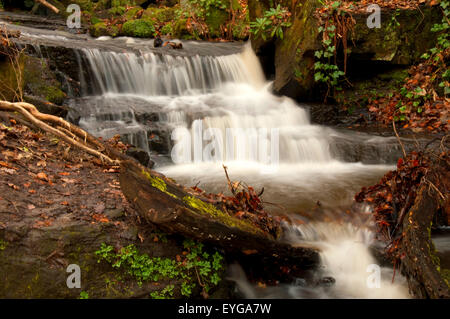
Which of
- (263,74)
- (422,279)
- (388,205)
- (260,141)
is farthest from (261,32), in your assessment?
(422,279)

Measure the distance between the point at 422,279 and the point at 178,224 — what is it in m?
2.22

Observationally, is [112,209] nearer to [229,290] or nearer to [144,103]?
[229,290]

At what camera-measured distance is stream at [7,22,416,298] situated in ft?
14.1

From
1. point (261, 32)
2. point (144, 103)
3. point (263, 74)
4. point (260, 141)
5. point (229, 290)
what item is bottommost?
point (229, 290)

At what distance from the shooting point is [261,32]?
401 inches

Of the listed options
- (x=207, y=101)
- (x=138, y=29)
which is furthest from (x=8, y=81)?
(x=138, y=29)

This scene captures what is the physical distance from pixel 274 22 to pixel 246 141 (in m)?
3.96

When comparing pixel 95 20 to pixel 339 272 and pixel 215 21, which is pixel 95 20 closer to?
pixel 215 21

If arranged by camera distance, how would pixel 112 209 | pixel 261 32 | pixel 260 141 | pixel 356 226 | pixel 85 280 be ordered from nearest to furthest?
pixel 85 280 < pixel 112 209 < pixel 356 226 < pixel 260 141 < pixel 261 32

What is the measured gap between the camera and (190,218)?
334 cm

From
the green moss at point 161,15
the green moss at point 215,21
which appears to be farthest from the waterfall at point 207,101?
the green moss at point 161,15

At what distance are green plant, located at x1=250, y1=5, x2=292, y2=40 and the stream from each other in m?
1.37

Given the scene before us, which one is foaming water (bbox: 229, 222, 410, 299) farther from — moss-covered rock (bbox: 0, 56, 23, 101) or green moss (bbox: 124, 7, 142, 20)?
green moss (bbox: 124, 7, 142, 20)

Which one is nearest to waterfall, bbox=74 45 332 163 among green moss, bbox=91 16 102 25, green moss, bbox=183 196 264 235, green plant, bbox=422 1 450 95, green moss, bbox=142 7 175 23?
green plant, bbox=422 1 450 95
